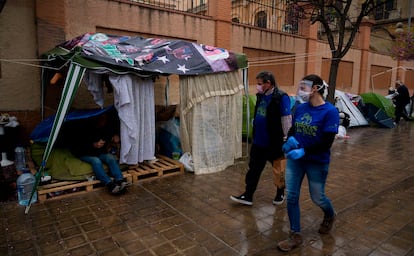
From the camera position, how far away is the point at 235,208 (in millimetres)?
4121

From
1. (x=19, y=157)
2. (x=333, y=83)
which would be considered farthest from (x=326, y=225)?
(x=333, y=83)

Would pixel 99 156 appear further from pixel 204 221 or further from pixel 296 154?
pixel 296 154

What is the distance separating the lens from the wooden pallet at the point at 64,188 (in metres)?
4.31

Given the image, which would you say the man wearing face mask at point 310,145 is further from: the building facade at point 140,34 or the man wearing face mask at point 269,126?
the building facade at point 140,34

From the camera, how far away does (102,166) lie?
4820mm

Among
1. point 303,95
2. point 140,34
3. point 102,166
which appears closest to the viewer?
point 303,95

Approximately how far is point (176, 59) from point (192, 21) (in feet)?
11.8

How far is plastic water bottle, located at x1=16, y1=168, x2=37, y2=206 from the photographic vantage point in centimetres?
423

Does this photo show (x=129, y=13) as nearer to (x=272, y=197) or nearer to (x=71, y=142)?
(x=71, y=142)

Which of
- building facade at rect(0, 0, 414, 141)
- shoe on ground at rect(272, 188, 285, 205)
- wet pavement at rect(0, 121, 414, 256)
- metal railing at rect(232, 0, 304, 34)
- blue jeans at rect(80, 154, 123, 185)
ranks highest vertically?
metal railing at rect(232, 0, 304, 34)

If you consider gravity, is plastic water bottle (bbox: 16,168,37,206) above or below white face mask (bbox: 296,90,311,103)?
below

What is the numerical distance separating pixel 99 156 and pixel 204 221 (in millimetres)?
2310

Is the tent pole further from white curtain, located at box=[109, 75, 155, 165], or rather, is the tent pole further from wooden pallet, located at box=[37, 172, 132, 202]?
white curtain, located at box=[109, 75, 155, 165]

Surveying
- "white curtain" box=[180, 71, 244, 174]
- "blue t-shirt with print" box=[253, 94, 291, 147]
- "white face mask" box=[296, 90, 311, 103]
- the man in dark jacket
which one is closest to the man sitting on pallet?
"white curtain" box=[180, 71, 244, 174]
